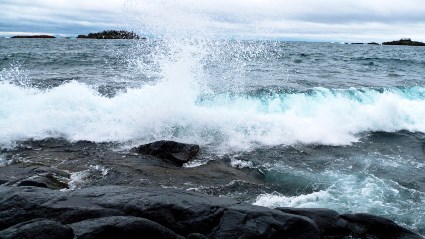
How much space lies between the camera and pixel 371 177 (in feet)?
27.3

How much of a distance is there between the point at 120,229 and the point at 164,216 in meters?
0.69

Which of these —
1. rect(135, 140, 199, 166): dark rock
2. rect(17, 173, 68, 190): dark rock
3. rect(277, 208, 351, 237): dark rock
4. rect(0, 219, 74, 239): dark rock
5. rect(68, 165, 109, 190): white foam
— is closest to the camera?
rect(0, 219, 74, 239): dark rock

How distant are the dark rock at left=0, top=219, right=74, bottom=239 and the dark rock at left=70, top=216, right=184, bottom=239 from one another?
139 millimetres

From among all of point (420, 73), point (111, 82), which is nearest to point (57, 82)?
point (111, 82)

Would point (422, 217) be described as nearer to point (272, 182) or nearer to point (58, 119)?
point (272, 182)

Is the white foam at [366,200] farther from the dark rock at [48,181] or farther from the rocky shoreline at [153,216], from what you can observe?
the dark rock at [48,181]

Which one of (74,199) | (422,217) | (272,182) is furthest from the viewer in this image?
(272,182)

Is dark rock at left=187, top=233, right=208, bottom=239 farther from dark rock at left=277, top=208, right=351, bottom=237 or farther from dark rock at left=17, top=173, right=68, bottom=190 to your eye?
Result: dark rock at left=17, top=173, right=68, bottom=190

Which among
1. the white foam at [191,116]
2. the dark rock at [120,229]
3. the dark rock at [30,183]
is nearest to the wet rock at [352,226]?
the dark rock at [120,229]

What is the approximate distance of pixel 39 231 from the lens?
389 cm

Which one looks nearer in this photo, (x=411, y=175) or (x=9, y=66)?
(x=411, y=175)

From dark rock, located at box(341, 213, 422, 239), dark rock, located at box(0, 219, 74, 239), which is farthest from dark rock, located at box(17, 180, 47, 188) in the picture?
dark rock, located at box(341, 213, 422, 239)

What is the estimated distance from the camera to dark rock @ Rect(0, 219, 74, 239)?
12.6ft

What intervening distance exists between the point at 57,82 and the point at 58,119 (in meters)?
7.19
